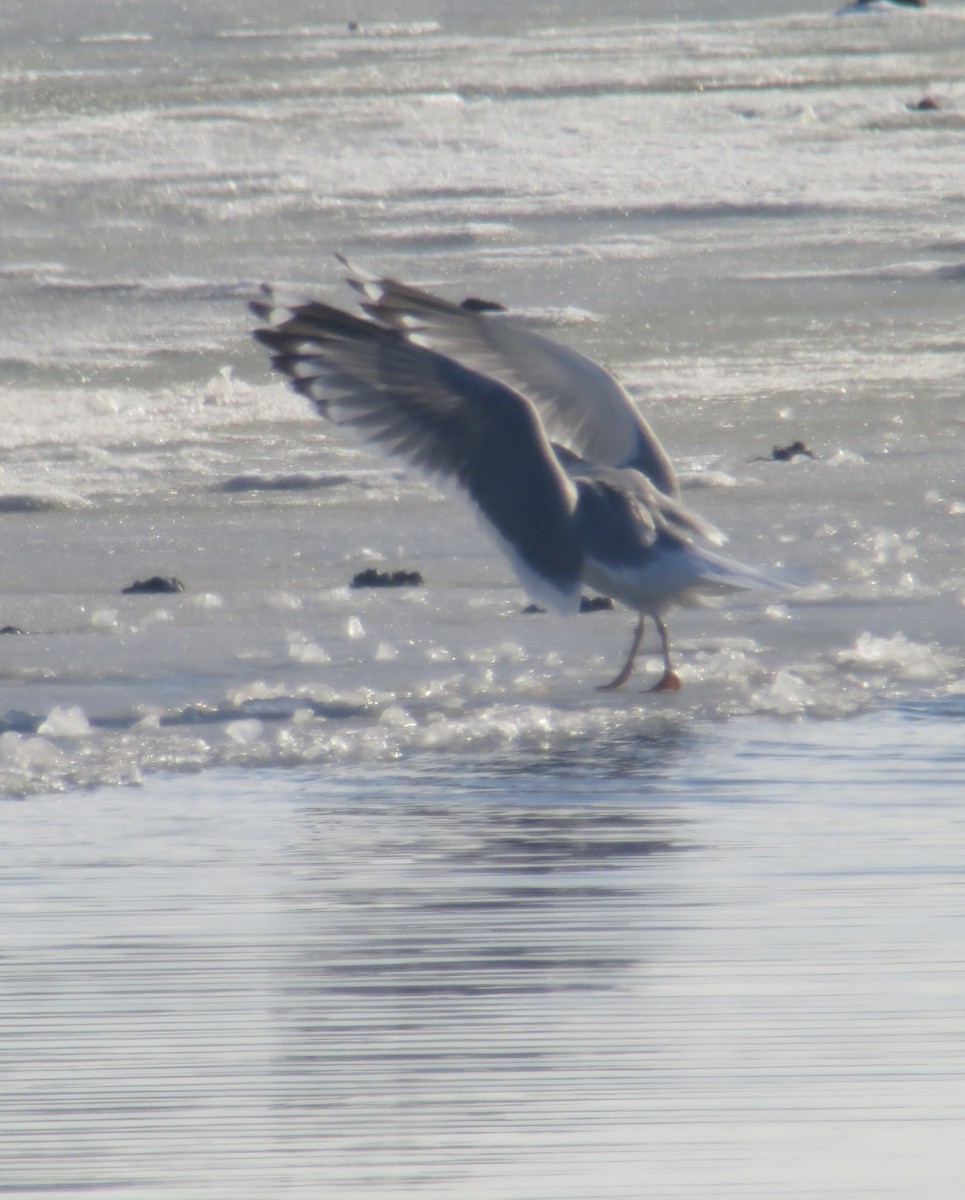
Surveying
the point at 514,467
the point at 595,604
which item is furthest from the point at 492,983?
the point at 595,604

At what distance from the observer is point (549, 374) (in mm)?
7137

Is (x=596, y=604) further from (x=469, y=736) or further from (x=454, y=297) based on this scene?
(x=454, y=297)

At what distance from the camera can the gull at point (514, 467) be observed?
644 cm

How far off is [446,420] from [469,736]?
124 centimetres

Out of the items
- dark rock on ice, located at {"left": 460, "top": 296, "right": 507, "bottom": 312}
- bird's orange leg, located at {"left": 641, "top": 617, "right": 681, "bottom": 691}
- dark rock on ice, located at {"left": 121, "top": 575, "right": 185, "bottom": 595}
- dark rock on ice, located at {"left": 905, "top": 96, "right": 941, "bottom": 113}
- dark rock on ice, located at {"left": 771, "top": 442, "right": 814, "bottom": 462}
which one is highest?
bird's orange leg, located at {"left": 641, "top": 617, "right": 681, "bottom": 691}

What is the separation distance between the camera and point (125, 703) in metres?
5.91

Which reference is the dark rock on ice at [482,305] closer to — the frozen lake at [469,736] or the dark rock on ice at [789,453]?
the frozen lake at [469,736]

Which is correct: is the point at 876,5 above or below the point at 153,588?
above

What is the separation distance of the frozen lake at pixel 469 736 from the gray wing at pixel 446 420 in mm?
308

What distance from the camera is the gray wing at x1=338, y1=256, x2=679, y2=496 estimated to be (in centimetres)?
705

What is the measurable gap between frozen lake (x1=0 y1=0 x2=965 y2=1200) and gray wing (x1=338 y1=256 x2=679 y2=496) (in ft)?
1.67

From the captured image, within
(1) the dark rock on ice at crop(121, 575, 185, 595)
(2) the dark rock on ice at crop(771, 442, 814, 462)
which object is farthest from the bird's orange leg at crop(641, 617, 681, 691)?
(2) the dark rock on ice at crop(771, 442, 814, 462)

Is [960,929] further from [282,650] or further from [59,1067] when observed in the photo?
[282,650]

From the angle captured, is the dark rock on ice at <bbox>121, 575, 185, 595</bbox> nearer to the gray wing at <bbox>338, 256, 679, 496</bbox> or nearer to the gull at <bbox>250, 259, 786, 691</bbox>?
the gull at <bbox>250, 259, 786, 691</bbox>
